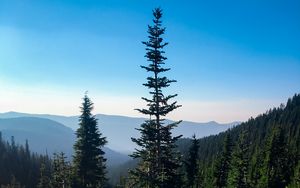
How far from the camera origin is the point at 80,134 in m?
31.9

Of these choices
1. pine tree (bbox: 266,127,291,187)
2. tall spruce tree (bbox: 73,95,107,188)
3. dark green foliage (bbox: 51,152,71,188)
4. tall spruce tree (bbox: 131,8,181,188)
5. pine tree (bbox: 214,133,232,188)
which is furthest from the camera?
pine tree (bbox: 266,127,291,187)

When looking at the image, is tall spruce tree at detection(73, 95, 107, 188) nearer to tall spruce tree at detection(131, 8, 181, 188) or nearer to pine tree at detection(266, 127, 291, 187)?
tall spruce tree at detection(131, 8, 181, 188)

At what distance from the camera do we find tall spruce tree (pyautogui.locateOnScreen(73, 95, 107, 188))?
104ft

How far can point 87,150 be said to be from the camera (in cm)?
3181

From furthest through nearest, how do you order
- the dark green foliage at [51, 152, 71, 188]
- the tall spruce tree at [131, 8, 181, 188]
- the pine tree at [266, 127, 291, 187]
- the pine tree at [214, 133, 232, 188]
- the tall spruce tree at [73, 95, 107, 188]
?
the pine tree at [266, 127, 291, 187] < the pine tree at [214, 133, 232, 188] < the dark green foliage at [51, 152, 71, 188] < the tall spruce tree at [73, 95, 107, 188] < the tall spruce tree at [131, 8, 181, 188]

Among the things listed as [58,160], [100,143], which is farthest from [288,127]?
[100,143]

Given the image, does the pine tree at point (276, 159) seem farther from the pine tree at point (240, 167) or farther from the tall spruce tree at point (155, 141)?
the tall spruce tree at point (155, 141)

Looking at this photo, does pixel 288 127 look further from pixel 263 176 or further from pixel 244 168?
pixel 244 168

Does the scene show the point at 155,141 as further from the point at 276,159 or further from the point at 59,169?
the point at 276,159

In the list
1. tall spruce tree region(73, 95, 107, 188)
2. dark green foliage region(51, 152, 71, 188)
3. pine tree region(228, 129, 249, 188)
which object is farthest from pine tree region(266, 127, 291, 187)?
tall spruce tree region(73, 95, 107, 188)

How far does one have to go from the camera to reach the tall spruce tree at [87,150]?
31812 millimetres

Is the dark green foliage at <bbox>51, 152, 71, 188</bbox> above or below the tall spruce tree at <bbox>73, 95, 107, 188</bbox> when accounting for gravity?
below

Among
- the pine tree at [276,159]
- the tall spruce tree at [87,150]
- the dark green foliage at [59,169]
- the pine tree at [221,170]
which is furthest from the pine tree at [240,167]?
the tall spruce tree at [87,150]

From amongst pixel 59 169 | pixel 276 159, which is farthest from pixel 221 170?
pixel 59 169
